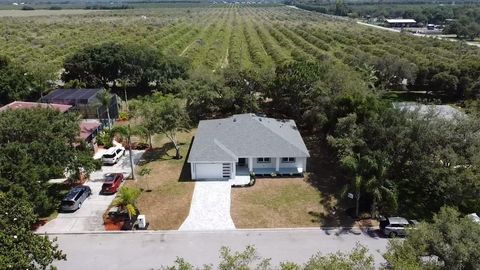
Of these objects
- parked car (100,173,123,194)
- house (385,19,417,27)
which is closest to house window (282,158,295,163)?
parked car (100,173,123,194)

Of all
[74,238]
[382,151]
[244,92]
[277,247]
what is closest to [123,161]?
[74,238]

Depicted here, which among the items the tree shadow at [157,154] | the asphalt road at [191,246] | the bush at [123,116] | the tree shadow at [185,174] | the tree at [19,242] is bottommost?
the asphalt road at [191,246]

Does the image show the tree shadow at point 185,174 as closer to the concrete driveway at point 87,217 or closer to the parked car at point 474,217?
the concrete driveway at point 87,217

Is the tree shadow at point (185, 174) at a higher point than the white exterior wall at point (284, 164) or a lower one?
lower

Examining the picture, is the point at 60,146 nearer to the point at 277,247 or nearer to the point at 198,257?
the point at 198,257

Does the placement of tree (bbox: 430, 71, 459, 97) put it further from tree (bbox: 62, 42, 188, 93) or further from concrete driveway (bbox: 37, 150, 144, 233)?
concrete driveway (bbox: 37, 150, 144, 233)

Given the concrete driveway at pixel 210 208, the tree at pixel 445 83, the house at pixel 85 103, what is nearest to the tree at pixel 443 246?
the concrete driveway at pixel 210 208
